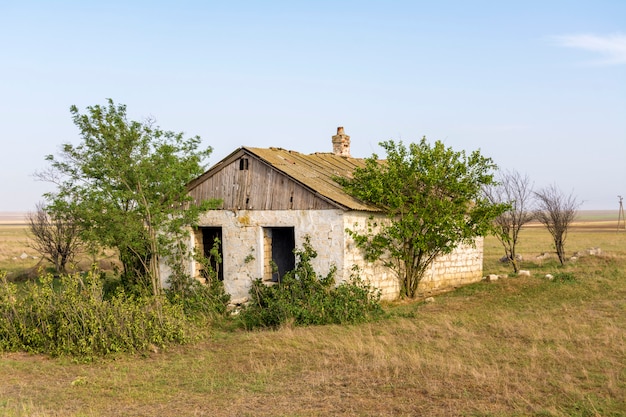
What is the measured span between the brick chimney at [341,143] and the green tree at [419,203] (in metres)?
5.05

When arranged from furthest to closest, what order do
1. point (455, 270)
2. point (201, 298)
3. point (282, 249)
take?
1. point (455, 270)
2. point (282, 249)
3. point (201, 298)

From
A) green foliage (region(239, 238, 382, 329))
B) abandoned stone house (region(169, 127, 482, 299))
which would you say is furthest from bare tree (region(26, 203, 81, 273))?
green foliage (region(239, 238, 382, 329))

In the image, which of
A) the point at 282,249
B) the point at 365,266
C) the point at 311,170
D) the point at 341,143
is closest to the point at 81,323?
the point at 365,266

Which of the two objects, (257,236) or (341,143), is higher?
(341,143)

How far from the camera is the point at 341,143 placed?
2205 centimetres

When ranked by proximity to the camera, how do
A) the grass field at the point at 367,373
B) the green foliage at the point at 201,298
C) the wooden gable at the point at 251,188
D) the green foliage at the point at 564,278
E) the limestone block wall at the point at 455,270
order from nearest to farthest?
1. the grass field at the point at 367,373
2. the green foliage at the point at 201,298
3. the wooden gable at the point at 251,188
4. the limestone block wall at the point at 455,270
5. the green foliage at the point at 564,278

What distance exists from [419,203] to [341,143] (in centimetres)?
620

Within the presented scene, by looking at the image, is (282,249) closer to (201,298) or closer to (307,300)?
(201,298)

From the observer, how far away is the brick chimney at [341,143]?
2205 cm

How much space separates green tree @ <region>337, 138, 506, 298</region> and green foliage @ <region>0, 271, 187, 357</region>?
616 cm

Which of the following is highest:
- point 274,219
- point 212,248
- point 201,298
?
point 274,219

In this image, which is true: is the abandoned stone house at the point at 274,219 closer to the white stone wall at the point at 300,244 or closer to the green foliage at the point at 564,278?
the white stone wall at the point at 300,244

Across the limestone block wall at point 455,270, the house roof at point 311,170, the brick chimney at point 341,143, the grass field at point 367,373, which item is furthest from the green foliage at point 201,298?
the brick chimney at point 341,143

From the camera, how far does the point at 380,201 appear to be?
16.0 meters
